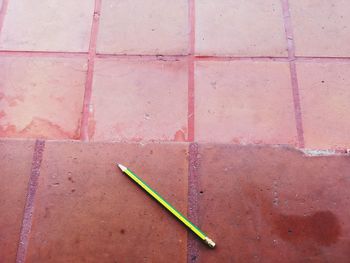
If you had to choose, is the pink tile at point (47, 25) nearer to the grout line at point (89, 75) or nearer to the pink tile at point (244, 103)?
the grout line at point (89, 75)

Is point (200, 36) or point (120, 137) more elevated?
point (200, 36)

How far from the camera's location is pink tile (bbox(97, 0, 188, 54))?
1.68 m

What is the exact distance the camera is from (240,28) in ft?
5.63

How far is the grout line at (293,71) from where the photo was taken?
1.51 meters

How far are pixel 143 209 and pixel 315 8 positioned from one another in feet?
3.72

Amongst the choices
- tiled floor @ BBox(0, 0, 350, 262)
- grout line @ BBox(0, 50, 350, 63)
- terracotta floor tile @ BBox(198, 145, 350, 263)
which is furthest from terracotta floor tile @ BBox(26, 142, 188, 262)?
grout line @ BBox(0, 50, 350, 63)

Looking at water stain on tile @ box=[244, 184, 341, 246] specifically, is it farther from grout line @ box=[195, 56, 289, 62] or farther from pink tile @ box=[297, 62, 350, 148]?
grout line @ box=[195, 56, 289, 62]

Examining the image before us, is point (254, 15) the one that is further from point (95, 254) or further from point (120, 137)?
point (95, 254)

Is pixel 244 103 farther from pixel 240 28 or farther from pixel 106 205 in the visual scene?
pixel 106 205

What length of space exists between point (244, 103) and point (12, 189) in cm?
90

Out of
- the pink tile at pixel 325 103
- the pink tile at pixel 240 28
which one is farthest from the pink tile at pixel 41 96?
the pink tile at pixel 325 103

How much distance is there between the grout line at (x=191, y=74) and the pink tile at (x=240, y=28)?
2 centimetres

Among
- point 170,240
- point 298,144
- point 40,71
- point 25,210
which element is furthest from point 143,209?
point 40,71

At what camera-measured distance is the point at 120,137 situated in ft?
4.95
